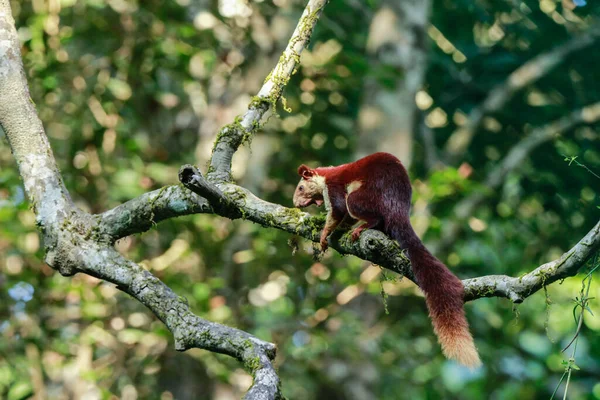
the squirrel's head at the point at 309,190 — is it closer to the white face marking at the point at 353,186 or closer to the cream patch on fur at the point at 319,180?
the cream patch on fur at the point at 319,180

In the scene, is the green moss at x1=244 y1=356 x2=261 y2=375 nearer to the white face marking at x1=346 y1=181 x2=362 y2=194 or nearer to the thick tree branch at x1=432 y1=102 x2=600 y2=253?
the white face marking at x1=346 y1=181 x2=362 y2=194

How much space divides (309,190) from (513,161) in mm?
4925

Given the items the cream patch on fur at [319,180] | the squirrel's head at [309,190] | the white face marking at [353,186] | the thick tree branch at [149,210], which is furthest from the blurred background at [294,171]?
the thick tree branch at [149,210]

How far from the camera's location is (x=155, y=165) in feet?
23.1

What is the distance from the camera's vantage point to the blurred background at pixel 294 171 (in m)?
6.97

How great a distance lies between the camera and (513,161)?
8.65 metres

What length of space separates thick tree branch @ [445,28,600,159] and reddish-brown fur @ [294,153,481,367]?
5.05 metres

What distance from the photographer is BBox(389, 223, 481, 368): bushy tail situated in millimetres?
3119

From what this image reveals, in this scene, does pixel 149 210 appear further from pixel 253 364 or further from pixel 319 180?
pixel 319 180

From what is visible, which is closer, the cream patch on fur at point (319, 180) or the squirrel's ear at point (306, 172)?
the cream patch on fur at point (319, 180)

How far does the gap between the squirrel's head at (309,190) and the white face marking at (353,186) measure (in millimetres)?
334

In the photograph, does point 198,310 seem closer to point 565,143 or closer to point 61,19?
point 61,19

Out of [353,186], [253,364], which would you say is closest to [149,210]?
[253,364]

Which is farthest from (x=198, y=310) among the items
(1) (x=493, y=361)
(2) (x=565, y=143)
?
(2) (x=565, y=143)
